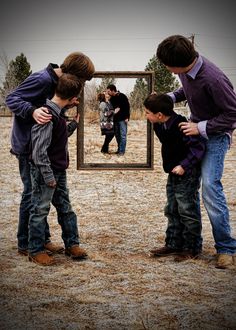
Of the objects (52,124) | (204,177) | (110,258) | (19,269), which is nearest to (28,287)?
(19,269)

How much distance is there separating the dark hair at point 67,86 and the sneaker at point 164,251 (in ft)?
5.09

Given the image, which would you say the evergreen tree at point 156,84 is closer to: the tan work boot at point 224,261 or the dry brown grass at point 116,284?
the dry brown grass at point 116,284

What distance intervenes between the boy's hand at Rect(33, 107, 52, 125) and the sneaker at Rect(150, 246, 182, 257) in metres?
1.51

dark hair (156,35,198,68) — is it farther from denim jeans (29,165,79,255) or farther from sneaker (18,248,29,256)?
sneaker (18,248,29,256)

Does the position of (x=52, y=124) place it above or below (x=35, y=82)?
below

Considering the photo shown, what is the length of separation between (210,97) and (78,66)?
1114 mm

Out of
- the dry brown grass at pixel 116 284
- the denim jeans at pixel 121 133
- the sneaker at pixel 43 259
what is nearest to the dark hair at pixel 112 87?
the denim jeans at pixel 121 133

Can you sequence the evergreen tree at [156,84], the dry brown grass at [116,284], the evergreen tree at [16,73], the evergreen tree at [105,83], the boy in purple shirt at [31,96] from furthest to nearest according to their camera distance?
the evergreen tree at [16,73], the evergreen tree at [156,84], the evergreen tree at [105,83], the boy in purple shirt at [31,96], the dry brown grass at [116,284]

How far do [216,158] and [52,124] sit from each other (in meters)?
1.38

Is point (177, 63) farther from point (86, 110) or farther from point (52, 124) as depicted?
point (86, 110)

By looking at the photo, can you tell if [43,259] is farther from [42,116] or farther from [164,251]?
[42,116]

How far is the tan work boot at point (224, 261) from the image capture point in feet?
14.2

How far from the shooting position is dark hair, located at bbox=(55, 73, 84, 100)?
422cm

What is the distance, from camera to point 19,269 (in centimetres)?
427
